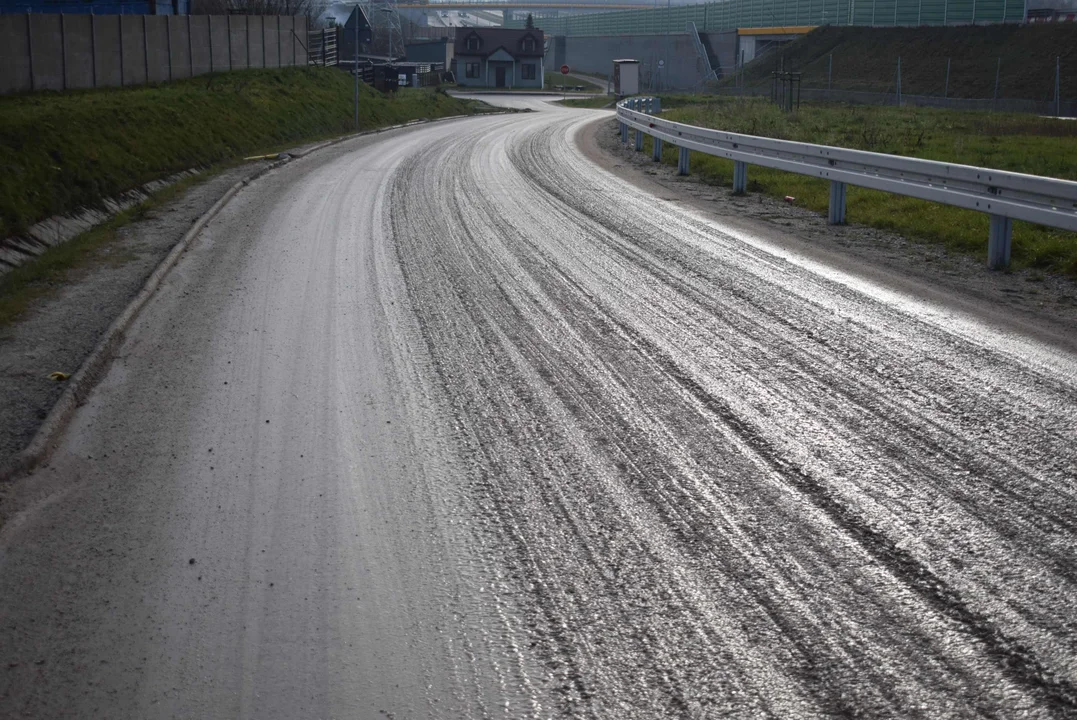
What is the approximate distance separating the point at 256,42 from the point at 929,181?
1359 inches

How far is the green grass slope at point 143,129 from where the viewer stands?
15.7 meters

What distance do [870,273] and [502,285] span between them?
3806 mm

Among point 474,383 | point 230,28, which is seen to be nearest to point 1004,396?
point 474,383

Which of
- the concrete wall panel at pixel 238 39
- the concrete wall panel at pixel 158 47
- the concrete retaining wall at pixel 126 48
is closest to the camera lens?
the concrete retaining wall at pixel 126 48

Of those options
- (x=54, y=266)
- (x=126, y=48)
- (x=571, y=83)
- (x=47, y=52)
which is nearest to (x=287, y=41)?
(x=126, y=48)

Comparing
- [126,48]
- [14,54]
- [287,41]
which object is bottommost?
[14,54]

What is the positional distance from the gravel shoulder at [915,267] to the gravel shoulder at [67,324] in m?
7.27

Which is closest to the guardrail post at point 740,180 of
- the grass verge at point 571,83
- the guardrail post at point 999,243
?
the guardrail post at point 999,243

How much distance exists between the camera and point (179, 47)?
113 ft

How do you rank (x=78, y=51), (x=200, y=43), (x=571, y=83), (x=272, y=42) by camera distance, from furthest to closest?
(x=571, y=83)
(x=272, y=42)
(x=200, y=43)
(x=78, y=51)

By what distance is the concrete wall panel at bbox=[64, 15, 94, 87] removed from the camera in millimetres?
26469

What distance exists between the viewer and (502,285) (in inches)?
412

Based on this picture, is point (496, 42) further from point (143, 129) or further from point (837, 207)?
point (837, 207)

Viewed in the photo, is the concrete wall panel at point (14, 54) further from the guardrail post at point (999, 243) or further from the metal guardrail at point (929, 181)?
the guardrail post at point (999, 243)
